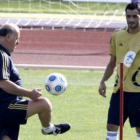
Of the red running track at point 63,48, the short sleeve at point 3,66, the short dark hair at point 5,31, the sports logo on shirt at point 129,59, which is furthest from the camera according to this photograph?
the red running track at point 63,48

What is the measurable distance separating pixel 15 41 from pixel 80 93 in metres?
5.85

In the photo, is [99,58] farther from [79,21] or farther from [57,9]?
[57,9]

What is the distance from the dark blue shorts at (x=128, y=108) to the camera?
29.8ft

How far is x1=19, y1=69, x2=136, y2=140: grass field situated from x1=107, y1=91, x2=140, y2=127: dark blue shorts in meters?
1.79

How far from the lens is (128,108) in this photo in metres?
9.10

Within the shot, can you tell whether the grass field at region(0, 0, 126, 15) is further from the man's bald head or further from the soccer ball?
the man's bald head

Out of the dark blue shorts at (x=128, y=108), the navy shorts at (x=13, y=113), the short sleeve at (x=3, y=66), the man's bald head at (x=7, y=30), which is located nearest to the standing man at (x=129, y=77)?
the dark blue shorts at (x=128, y=108)

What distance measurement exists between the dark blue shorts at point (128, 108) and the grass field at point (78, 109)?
1790mm

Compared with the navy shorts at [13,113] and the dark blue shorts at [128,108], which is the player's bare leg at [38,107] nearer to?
the navy shorts at [13,113]

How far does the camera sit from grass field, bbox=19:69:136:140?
11.1m

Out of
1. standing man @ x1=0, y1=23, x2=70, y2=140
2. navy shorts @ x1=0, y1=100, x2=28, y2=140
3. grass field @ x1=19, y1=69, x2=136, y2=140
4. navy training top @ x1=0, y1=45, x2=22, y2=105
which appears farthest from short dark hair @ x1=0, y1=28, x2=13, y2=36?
grass field @ x1=19, y1=69, x2=136, y2=140

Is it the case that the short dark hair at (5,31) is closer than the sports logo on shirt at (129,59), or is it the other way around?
the short dark hair at (5,31)

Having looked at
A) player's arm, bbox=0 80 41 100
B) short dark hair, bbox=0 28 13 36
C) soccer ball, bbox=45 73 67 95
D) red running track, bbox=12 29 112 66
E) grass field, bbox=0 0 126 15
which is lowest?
red running track, bbox=12 29 112 66

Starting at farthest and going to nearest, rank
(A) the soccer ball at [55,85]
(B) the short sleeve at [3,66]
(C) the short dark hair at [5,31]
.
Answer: (A) the soccer ball at [55,85]
(C) the short dark hair at [5,31]
(B) the short sleeve at [3,66]
